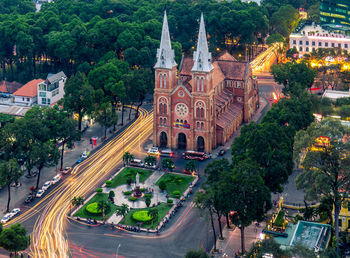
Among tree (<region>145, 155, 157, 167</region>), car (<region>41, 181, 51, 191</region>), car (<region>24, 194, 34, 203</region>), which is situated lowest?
car (<region>24, 194, 34, 203</region>)

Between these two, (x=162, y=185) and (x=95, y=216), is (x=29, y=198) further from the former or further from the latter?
(x=162, y=185)

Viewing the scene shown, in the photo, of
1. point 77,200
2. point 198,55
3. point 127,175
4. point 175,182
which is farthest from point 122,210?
point 198,55

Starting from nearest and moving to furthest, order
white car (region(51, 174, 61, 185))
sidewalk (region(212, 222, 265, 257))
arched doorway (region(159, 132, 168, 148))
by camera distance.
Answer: sidewalk (region(212, 222, 265, 257)), white car (region(51, 174, 61, 185)), arched doorway (region(159, 132, 168, 148))

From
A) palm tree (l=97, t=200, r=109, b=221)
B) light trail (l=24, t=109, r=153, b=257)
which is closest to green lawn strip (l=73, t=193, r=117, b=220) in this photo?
palm tree (l=97, t=200, r=109, b=221)

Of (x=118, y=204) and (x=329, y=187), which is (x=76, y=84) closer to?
(x=118, y=204)

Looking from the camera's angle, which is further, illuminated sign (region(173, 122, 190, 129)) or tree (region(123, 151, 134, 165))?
illuminated sign (region(173, 122, 190, 129))

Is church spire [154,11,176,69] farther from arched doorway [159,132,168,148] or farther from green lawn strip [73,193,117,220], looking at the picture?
green lawn strip [73,193,117,220]
